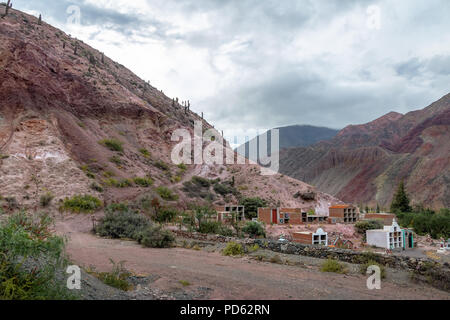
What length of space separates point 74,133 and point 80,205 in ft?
37.0

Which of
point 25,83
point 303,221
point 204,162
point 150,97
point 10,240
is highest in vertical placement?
point 150,97

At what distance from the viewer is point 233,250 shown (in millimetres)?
11172

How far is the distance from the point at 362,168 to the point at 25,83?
74553 mm

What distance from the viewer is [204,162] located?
129 feet

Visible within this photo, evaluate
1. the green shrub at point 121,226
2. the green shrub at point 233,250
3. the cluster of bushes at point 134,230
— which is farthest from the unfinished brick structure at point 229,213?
the green shrub at point 233,250

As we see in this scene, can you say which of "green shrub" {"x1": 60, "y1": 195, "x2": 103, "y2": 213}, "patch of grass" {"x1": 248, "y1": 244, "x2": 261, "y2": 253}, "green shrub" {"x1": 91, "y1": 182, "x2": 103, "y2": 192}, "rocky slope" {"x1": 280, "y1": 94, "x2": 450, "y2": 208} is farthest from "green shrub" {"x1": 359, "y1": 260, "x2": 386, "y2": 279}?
"rocky slope" {"x1": 280, "y1": 94, "x2": 450, "y2": 208}

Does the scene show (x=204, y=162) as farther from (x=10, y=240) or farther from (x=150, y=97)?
(x=10, y=240)

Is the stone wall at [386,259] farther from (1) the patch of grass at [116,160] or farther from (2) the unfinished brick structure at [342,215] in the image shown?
(1) the patch of grass at [116,160]

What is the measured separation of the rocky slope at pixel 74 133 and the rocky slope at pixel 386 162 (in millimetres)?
33328

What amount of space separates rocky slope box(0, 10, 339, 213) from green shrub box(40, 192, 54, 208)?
0.40m

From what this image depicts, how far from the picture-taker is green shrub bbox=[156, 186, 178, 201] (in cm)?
2823

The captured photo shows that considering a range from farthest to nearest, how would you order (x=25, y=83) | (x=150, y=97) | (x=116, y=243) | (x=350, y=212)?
(x=150, y=97), (x=350, y=212), (x=25, y=83), (x=116, y=243)
